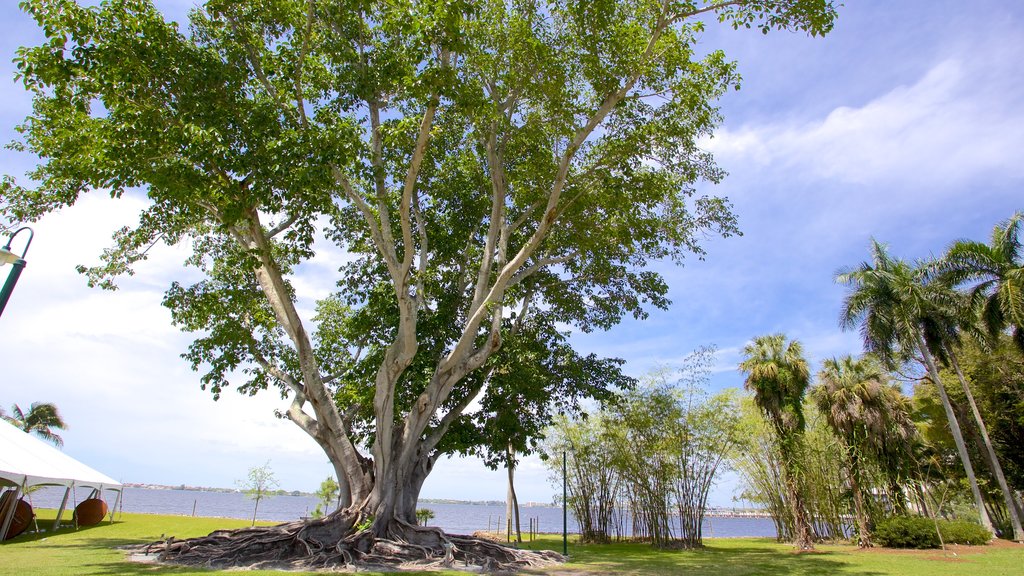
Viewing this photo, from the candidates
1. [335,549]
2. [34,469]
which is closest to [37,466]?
[34,469]

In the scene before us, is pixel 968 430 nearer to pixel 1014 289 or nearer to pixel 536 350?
pixel 1014 289

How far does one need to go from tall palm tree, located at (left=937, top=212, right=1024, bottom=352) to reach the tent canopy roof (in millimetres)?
31134

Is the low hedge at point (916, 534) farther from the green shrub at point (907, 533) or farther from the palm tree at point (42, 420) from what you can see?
the palm tree at point (42, 420)

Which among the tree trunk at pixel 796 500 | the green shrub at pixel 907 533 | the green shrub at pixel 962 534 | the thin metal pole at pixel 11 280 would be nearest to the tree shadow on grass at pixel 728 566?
the tree trunk at pixel 796 500

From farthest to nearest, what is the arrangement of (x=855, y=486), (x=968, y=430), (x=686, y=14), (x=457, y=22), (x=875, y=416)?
1. (x=968, y=430)
2. (x=875, y=416)
3. (x=855, y=486)
4. (x=686, y=14)
5. (x=457, y=22)

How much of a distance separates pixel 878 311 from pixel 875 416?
4470 mm

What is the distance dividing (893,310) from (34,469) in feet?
98.9

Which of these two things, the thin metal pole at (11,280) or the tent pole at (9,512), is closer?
the thin metal pole at (11,280)

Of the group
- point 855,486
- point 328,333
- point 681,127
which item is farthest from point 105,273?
point 855,486

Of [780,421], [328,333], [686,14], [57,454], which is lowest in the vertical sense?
[57,454]

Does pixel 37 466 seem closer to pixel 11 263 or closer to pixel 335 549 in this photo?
pixel 335 549

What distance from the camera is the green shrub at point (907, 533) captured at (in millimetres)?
15867

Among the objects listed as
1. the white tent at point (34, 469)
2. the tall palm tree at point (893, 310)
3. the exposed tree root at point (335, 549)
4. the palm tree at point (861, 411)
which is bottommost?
the exposed tree root at point (335, 549)

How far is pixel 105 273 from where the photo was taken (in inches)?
512
